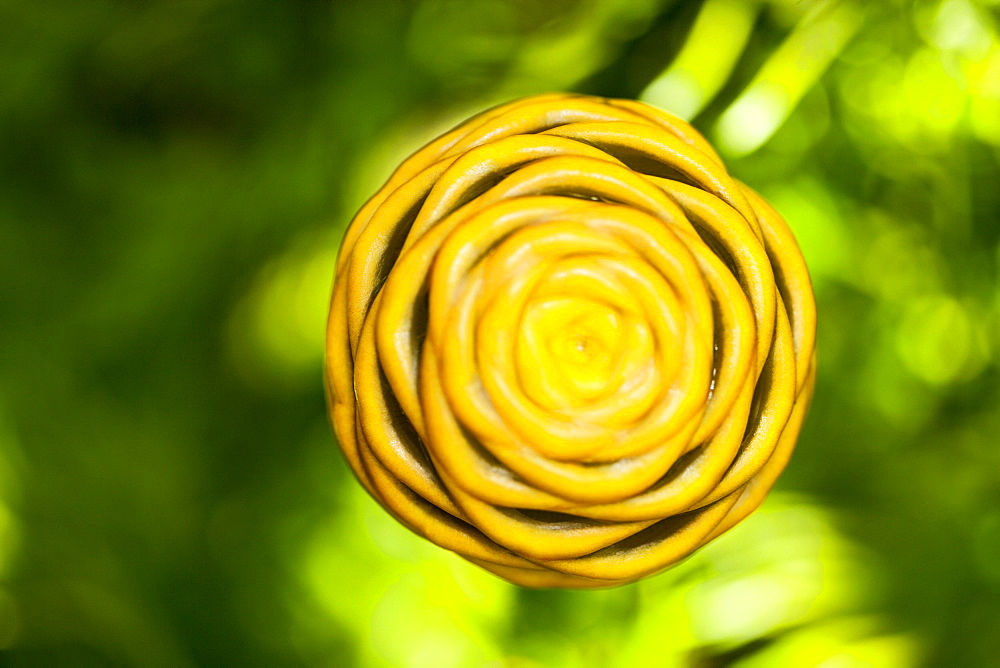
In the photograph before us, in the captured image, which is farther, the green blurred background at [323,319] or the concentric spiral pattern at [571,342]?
the green blurred background at [323,319]

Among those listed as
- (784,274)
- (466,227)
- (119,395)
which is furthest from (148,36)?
(784,274)

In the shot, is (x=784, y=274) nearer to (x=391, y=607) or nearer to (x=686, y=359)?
(x=686, y=359)

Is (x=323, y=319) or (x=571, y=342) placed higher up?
(x=323, y=319)

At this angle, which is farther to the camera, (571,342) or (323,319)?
(323,319)

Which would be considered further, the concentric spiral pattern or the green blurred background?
the green blurred background
